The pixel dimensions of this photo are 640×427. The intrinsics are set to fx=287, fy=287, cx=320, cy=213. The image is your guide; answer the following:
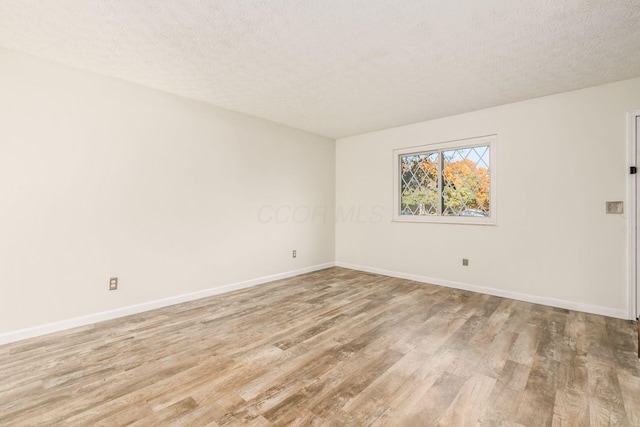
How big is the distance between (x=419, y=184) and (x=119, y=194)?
3996 mm

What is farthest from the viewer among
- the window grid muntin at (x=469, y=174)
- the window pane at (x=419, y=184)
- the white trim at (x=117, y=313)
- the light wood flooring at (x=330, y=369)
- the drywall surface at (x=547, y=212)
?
the window pane at (x=419, y=184)

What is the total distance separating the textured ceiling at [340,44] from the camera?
6.20ft

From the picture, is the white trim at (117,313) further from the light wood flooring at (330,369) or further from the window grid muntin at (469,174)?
the window grid muntin at (469,174)

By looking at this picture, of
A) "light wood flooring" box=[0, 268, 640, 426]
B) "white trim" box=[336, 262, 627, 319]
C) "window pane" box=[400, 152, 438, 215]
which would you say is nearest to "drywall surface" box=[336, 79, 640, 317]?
"white trim" box=[336, 262, 627, 319]

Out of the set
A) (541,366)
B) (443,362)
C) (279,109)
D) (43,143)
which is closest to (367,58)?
(279,109)

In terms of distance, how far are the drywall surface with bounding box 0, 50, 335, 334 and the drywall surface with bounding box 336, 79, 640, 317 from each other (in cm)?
255

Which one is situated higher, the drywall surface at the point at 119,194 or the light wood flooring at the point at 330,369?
the drywall surface at the point at 119,194

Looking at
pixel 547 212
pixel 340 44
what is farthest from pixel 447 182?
pixel 340 44

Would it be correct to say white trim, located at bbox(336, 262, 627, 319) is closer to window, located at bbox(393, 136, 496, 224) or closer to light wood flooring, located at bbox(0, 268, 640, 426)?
light wood flooring, located at bbox(0, 268, 640, 426)

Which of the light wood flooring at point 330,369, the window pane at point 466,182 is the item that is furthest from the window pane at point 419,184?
the light wood flooring at point 330,369

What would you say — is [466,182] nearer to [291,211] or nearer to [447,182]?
[447,182]

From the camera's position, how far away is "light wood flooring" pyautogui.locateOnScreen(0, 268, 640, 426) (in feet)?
5.10

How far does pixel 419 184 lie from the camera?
456 cm

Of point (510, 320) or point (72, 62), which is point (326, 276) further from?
point (72, 62)
